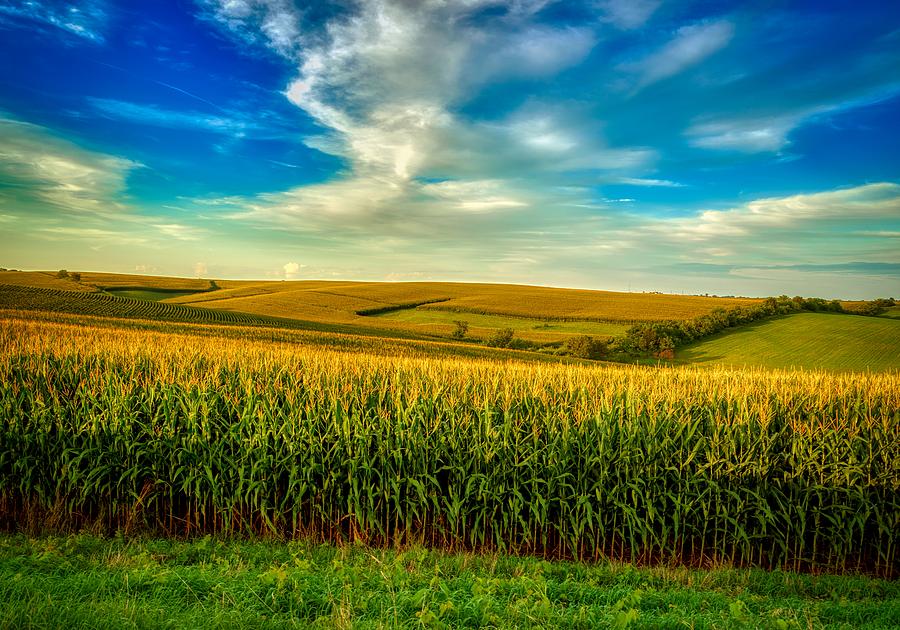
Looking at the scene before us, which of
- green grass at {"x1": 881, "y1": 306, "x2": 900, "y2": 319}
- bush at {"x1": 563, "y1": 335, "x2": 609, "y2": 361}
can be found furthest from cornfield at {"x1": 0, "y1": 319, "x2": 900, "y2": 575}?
green grass at {"x1": 881, "y1": 306, "x2": 900, "y2": 319}

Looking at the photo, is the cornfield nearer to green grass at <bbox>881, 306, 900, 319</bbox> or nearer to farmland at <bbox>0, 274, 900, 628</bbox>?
farmland at <bbox>0, 274, 900, 628</bbox>

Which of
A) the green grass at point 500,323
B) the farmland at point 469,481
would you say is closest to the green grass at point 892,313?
the green grass at point 500,323

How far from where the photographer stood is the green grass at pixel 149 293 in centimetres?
8525

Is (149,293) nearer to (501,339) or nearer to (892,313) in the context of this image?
(501,339)

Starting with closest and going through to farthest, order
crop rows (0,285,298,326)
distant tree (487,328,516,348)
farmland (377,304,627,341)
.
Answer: crop rows (0,285,298,326) → distant tree (487,328,516,348) → farmland (377,304,627,341)

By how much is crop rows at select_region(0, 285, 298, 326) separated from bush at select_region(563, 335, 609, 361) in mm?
25862

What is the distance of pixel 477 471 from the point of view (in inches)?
280

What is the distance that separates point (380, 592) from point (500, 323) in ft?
211

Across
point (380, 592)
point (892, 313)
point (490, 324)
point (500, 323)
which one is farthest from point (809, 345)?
point (380, 592)

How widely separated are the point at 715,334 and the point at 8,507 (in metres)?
60.4

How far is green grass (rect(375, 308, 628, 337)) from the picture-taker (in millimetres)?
61875

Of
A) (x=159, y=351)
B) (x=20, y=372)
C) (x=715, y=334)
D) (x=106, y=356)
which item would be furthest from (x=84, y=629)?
(x=715, y=334)

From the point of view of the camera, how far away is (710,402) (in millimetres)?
8477

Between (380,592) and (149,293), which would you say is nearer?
(380,592)
